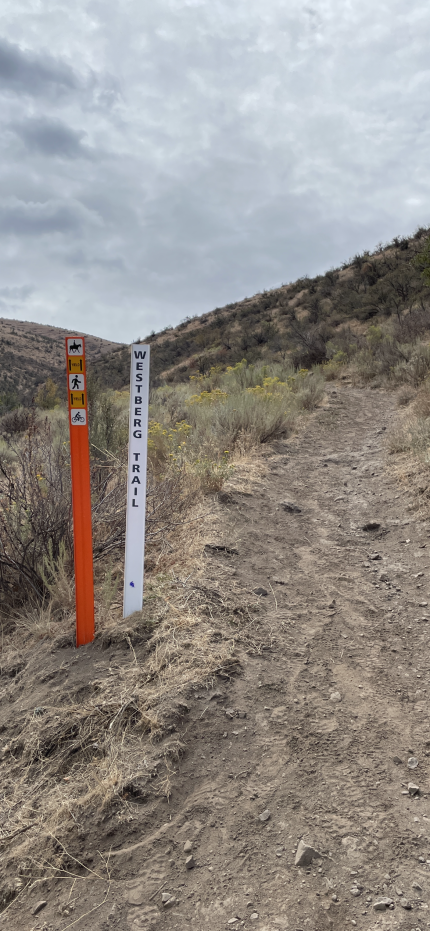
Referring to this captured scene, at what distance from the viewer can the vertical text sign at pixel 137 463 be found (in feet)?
10.3

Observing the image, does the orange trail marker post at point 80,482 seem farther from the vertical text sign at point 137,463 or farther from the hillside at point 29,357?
the hillside at point 29,357

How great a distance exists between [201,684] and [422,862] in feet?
4.05

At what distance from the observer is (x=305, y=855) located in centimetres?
191

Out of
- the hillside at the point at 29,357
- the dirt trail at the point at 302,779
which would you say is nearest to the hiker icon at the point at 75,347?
the dirt trail at the point at 302,779

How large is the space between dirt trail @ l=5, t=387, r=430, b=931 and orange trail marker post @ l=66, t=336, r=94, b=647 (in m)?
0.90

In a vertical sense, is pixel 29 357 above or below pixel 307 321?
above

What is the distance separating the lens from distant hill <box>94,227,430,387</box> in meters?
18.8

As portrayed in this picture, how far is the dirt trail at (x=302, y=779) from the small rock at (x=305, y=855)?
21mm

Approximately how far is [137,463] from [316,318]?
24802 millimetres

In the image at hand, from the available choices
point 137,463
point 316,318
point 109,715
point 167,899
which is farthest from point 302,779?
point 316,318

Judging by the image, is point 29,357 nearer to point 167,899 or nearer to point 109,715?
point 109,715

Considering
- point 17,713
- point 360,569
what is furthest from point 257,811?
point 360,569

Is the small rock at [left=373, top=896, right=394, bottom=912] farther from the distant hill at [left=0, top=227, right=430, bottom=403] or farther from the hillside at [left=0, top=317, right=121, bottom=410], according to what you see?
the hillside at [left=0, top=317, right=121, bottom=410]

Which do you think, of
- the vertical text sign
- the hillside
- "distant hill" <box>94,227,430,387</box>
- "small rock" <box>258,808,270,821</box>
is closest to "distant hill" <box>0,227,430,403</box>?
"distant hill" <box>94,227,430,387</box>
